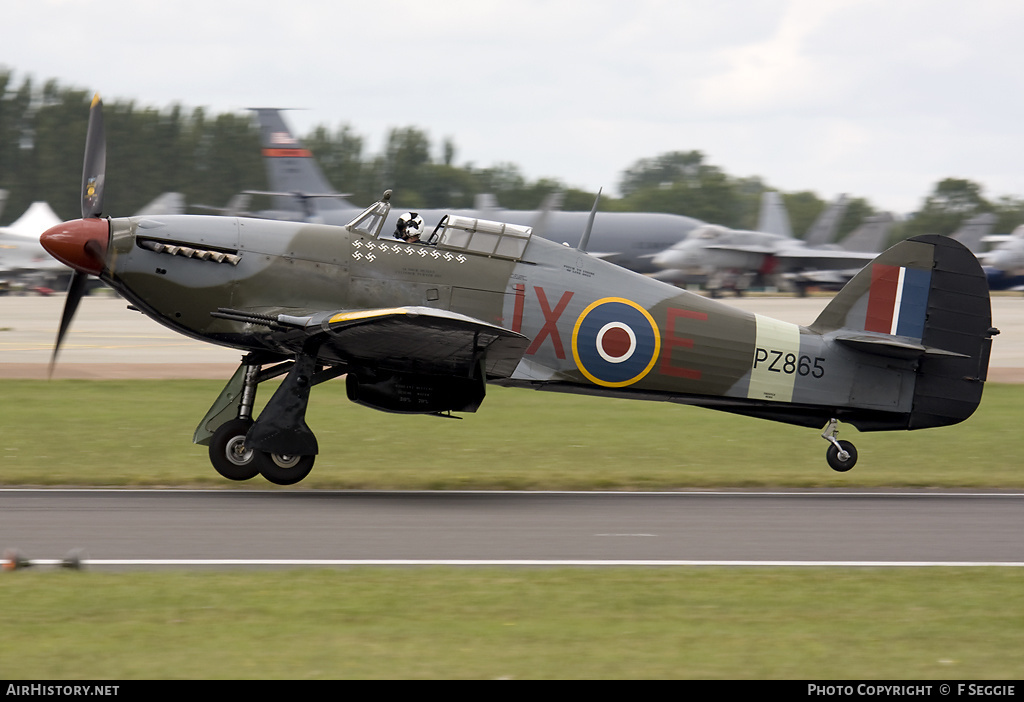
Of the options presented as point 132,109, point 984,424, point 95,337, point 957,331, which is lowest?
point 95,337

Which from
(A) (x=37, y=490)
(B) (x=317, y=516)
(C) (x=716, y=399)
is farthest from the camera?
(C) (x=716, y=399)

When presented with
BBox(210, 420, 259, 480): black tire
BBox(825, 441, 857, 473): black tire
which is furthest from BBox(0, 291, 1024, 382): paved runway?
BBox(825, 441, 857, 473): black tire

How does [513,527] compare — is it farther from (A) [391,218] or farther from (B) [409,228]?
(A) [391,218]

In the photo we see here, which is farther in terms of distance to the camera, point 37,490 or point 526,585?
point 37,490

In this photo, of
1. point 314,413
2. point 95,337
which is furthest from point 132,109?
point 314,413

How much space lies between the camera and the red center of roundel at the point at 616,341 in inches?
520

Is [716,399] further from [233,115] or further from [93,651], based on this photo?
[233,115]

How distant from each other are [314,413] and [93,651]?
12.2 m

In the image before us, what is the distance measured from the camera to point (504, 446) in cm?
Answer: 1605

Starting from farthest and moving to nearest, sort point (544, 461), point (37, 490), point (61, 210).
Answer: point (61, 210)
point (544, 461)
point (37, 490)

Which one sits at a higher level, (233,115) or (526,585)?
(233,115)

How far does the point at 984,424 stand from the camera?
1847cm

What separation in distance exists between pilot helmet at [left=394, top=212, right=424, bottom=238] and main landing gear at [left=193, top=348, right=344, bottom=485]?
5.34 feet

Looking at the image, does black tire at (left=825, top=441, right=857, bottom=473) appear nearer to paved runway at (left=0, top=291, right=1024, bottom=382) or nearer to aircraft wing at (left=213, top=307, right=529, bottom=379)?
aircraft wing at (left=213, top=307, right=529, bottom=379)
